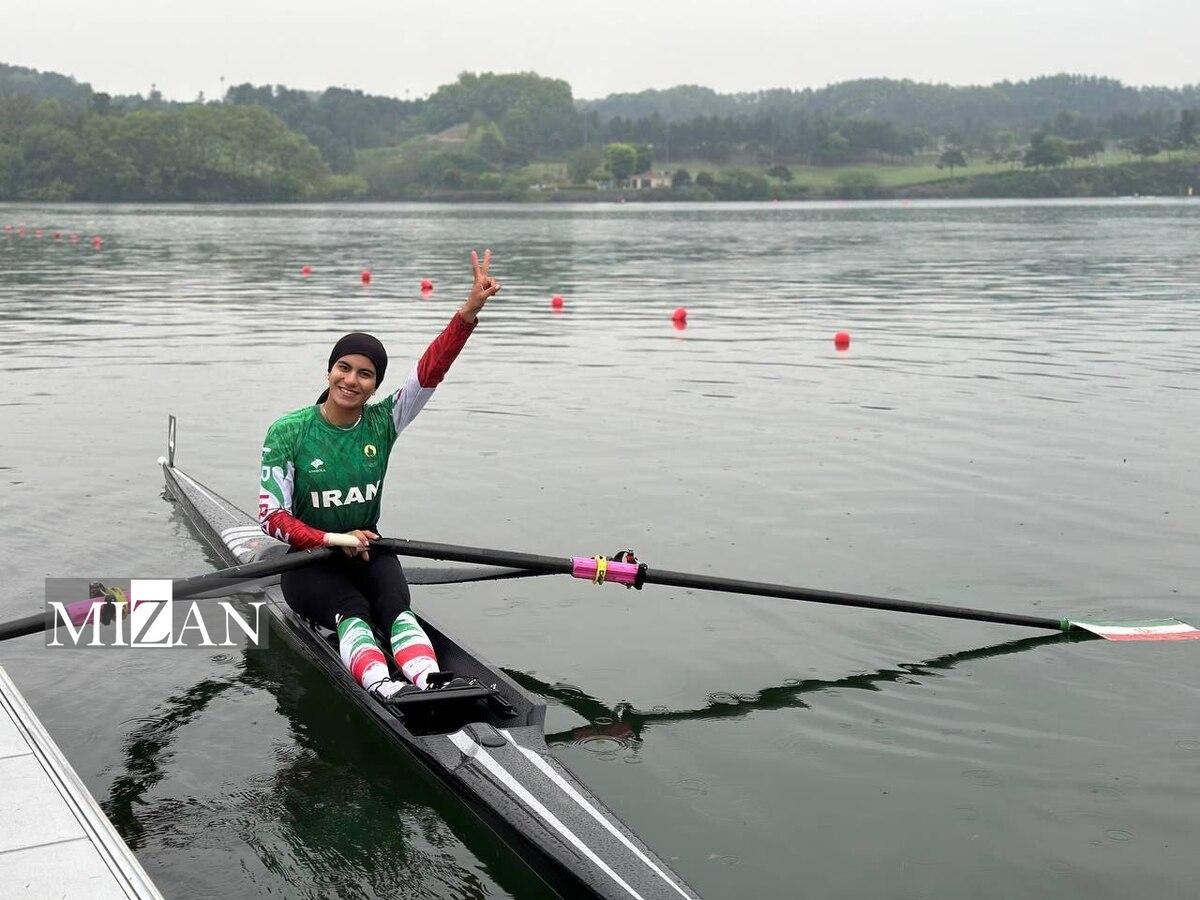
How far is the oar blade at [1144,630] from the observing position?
876cm

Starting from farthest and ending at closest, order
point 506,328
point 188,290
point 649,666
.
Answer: point 188,290
point 506,328
point 649,666

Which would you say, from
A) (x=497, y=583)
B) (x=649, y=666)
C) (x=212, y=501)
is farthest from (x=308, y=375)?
(x=649, y=666)

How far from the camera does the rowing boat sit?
5.29 meters

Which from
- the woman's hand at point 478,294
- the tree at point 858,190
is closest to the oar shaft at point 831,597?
the woman's hand at point 478,294

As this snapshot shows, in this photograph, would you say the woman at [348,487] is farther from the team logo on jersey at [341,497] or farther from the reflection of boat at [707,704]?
the reflection of boat at [707,704]

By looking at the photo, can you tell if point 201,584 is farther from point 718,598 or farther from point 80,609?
Answer: point 718,598

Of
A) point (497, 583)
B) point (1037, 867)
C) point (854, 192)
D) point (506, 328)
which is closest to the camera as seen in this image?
point (1037, 867)

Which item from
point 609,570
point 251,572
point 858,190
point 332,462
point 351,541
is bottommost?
point 609,570

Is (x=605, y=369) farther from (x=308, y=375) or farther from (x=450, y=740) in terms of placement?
(x=450, y=740)

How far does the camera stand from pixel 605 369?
20.6 metres

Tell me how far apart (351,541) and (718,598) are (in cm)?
366

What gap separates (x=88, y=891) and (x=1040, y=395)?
15296mm

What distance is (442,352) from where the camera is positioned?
25.5ft
